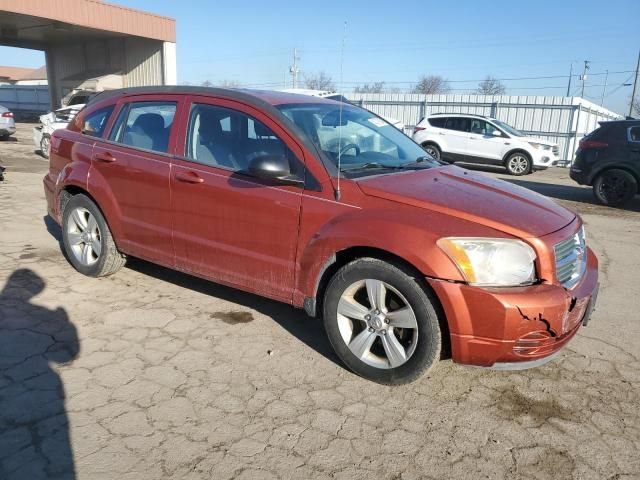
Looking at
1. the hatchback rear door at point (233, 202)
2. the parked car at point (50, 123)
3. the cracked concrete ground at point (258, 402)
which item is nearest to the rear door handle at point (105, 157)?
the hatchback rear door at point (233, 202)

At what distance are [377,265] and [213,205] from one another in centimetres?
139

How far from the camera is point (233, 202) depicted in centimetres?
370

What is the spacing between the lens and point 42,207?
8.02m

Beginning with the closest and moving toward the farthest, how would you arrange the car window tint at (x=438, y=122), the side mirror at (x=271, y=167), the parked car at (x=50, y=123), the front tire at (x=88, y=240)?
the side mirror at (x=271, y=167) → the front tire at (x=88, y=240) → the parked car at (x=50, y=123) → the car window tint at (x=438, y=122)

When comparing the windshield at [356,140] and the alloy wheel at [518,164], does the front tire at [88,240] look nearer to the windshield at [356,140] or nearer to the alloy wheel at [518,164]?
the windshield at [356,140]

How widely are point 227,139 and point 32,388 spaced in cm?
208

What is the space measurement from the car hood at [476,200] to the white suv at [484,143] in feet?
39.7

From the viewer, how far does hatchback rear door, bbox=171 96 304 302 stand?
3.53m

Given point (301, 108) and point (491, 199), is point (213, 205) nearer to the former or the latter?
point (301, 108)

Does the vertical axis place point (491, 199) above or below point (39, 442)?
above

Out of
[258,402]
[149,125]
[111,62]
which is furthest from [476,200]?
[111,62]

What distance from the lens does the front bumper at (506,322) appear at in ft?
9.18

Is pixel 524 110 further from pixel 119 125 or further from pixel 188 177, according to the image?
pixel 188 177

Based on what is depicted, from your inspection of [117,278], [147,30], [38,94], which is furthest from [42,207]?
[38,94]
